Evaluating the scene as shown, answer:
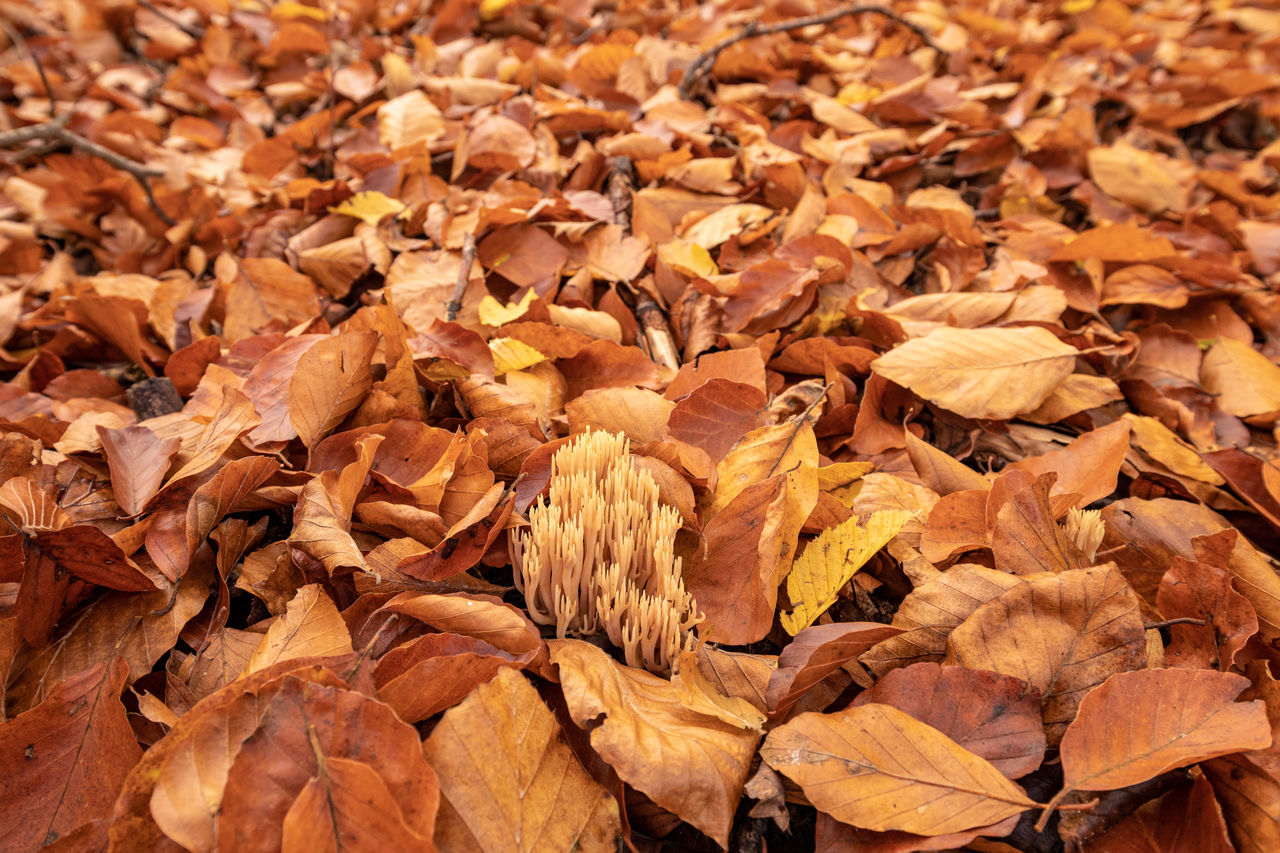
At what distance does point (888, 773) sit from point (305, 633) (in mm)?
701

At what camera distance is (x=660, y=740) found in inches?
33.0

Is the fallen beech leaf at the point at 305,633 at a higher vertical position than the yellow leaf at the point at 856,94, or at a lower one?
lower

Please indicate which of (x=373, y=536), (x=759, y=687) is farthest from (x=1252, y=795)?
(x=373, y=536)

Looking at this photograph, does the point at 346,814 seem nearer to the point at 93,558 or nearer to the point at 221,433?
the point at 93,558

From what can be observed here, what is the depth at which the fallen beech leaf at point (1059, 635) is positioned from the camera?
924 mm

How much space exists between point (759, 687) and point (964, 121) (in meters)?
2.15

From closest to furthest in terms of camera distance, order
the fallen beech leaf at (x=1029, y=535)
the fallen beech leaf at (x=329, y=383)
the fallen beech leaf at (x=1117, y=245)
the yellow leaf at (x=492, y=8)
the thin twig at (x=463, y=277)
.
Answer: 1. the fallen beech leaf at (x=1029, y=535)
2. the fallen beech leaf at (x=329, y=383)
3. the thin twig at (x=463, y=277)
4. the fallen beech leaf at (x=1117, y=245)
5. the yellow leaf at (x=492, y=8)

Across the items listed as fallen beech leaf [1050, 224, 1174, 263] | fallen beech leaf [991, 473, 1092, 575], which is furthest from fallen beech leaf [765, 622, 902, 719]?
fallen beech leaf [1050, 224, 1174, 263]

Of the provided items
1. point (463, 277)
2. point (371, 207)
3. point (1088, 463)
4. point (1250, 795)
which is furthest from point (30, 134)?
point (1250, 795)

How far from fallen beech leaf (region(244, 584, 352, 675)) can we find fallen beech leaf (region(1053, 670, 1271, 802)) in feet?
2.72

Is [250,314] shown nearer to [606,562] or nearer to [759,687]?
[606,562]

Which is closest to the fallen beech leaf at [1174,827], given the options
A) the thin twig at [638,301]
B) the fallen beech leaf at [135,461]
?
the thin twig at [638,301]

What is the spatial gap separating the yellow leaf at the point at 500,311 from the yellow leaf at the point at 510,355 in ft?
0.37

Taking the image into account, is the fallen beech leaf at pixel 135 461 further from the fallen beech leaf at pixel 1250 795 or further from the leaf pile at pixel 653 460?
the fallen beech leaf at pixel 1250 795
